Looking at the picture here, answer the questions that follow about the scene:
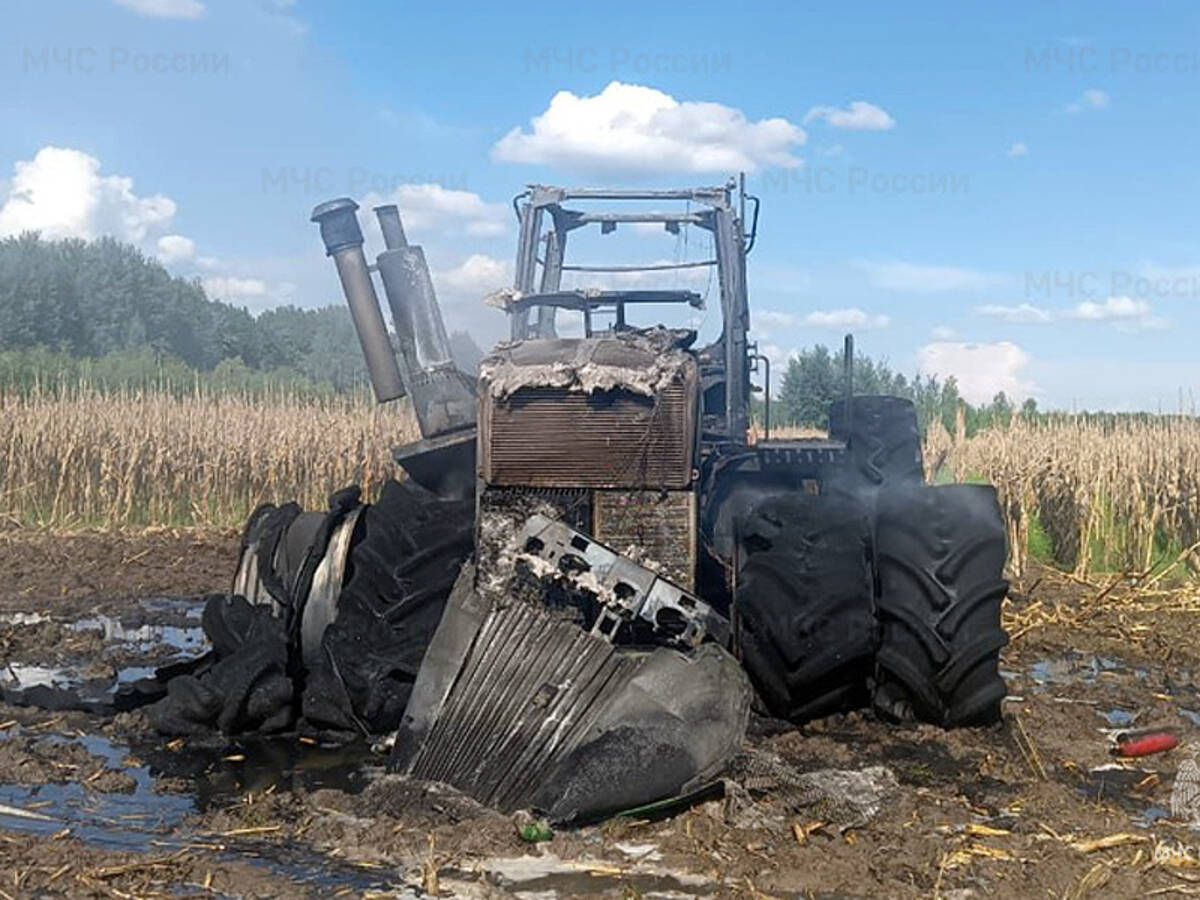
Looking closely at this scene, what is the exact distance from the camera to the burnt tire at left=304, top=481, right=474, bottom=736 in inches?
242

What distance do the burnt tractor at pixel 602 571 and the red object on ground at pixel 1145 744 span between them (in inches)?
25.5

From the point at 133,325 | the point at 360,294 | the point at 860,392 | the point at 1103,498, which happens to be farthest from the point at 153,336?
the point at 360,294

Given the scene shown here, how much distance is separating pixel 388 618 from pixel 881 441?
3776mm

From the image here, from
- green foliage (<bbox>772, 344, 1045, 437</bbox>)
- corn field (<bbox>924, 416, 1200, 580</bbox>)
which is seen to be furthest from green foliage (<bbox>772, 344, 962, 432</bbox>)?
corn field (<bbox>924, 416, 1200, 580</bbox>)

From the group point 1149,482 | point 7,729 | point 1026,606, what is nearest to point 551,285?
point 7,729

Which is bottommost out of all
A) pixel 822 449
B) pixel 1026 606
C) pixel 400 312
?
pixel 1026 606

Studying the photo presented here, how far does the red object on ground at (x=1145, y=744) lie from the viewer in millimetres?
6180

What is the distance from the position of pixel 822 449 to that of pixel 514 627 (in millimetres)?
2810

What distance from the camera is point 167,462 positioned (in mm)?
17359

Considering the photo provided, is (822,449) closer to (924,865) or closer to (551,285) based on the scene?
(551,285)

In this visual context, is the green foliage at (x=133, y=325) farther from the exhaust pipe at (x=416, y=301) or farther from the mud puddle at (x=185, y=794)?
the mud puddle at (x=185, y=794)

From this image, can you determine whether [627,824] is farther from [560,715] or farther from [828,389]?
[828,389]

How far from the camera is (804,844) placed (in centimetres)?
469

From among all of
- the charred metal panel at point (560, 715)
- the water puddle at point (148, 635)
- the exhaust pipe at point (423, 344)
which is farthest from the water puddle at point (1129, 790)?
the water puddle at point (148, 635)
